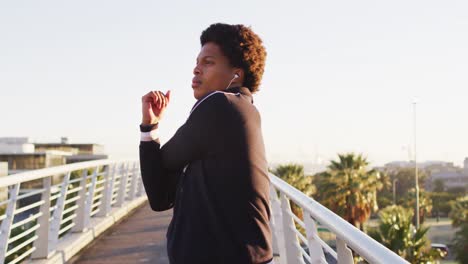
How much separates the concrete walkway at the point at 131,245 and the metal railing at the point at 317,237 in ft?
4.28

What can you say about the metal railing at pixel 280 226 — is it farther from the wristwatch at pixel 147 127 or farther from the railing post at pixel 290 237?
the wristwatch at pixel 147 127

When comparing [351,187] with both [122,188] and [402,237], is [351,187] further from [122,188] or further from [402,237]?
[122,188]

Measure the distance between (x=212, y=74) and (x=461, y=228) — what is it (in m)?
41.3

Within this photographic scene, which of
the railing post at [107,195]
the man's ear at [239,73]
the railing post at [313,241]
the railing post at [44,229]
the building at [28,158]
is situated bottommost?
the building at [28,158]

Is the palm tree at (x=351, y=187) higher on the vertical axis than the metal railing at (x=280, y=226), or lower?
lower

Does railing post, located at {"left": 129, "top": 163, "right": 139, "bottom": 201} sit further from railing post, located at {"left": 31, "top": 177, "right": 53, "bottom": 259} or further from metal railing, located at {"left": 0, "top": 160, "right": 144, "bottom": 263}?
railing post, located at {"left": 31, "top": 177, "right": 53, "bottom": 259}

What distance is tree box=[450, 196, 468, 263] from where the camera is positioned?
3722cm

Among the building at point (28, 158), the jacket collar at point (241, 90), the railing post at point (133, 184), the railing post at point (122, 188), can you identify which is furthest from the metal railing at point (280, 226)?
the building at point (28, 158)

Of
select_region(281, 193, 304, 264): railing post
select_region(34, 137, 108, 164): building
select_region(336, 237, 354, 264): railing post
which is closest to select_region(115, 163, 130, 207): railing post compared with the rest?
select_region(281, 193, 304, 264): railing post

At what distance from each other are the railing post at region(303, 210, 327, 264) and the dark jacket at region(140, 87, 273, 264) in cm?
122

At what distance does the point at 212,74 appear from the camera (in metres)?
1.99

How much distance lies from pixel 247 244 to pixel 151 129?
0.45m

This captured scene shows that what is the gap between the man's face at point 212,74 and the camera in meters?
1.99

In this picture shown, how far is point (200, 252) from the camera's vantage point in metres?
1.78
